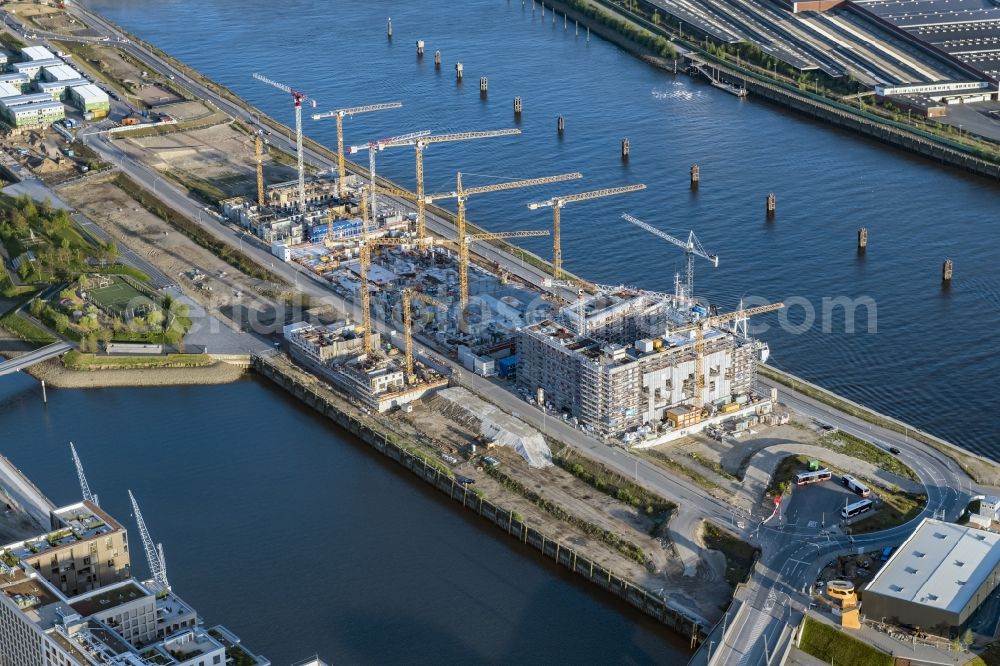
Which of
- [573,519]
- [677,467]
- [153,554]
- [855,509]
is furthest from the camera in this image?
[677,467]

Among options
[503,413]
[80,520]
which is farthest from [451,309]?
[80,520]

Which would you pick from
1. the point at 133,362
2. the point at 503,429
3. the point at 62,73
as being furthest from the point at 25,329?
the point at 62,73

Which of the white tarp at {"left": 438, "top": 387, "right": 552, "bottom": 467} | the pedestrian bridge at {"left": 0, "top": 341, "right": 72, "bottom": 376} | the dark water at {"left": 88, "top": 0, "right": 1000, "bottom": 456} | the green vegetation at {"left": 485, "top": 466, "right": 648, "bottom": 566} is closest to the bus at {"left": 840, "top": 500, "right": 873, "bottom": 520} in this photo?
the green vegetation at {"left": 485, "top": 466, "right": 648, "bottom": 566}

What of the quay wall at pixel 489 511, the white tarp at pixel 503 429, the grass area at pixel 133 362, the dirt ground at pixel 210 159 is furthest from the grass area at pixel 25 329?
the white tarp at pixel 503 429

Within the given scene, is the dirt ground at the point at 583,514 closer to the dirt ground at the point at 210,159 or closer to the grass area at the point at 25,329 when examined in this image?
the grass area at the point at 25,329

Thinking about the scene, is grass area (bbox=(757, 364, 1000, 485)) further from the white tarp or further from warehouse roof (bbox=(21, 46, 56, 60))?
warehouse roof (bbox=(21, 46, 56, 60))

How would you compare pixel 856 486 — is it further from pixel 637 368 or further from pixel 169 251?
pixel 169 251

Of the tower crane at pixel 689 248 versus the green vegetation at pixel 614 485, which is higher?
the tower crane at pixel 689 248
